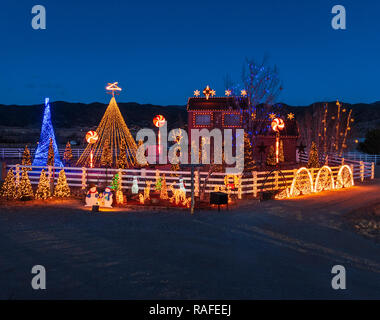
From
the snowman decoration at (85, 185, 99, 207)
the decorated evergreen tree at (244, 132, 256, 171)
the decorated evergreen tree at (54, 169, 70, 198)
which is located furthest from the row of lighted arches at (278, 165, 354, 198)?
the decorated evergreen tree at (54, 169, 70, 198)

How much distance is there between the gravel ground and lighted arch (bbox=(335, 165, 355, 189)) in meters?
7.06

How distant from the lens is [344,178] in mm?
20969

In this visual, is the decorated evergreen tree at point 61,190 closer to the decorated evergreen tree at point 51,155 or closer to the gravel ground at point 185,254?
the gravel ground at point 185,254

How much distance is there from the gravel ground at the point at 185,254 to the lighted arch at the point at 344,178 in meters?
7.06

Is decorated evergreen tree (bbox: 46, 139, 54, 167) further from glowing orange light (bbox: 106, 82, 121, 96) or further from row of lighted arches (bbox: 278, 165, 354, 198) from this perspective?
row of lighted arches (bbox: 278, 165, 354, 198)

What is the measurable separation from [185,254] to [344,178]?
51.6 feet

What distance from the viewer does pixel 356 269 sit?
7.61 m

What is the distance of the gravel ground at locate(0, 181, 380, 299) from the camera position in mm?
6078

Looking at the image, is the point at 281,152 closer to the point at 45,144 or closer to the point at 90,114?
the point at 45,144

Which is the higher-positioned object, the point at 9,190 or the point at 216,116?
the point at 216,116

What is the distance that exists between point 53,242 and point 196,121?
2681cm

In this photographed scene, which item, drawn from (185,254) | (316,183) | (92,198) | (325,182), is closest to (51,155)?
(92,198)

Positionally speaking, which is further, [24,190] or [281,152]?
[281,152]

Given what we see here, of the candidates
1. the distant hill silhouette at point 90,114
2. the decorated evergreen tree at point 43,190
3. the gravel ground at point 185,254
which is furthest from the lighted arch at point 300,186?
the distant hill silhouette at point 90,114
